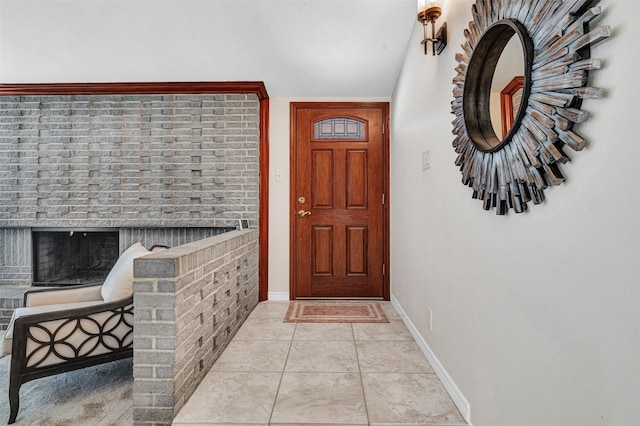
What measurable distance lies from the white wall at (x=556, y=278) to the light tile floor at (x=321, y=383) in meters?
0.23

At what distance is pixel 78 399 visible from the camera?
1.72 m

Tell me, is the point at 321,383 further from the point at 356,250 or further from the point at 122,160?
the point at 122,160

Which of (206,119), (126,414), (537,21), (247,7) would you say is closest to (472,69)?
(537,21)

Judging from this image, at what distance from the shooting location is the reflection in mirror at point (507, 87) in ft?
3.26

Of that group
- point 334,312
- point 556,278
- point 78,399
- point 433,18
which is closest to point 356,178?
point 334,312

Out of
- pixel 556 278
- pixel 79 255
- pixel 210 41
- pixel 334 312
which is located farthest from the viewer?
pixel 79 255

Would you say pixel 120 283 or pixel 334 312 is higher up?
pixel 120 283

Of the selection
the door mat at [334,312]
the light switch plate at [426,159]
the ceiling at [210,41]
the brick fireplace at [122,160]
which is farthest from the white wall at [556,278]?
the brick fireplace at [122,160]

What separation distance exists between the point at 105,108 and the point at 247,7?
1.90m

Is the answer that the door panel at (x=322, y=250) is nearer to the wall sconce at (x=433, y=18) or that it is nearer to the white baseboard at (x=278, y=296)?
the white baseboard at (x=278, y=296)

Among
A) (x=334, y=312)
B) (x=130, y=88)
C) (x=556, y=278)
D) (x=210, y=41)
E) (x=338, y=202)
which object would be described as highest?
(x=210, y=41)

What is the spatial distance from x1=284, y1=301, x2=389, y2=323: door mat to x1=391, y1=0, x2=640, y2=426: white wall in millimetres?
1034

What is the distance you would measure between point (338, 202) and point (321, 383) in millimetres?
1910

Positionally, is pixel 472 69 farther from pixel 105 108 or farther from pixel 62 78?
pixel 62 78
